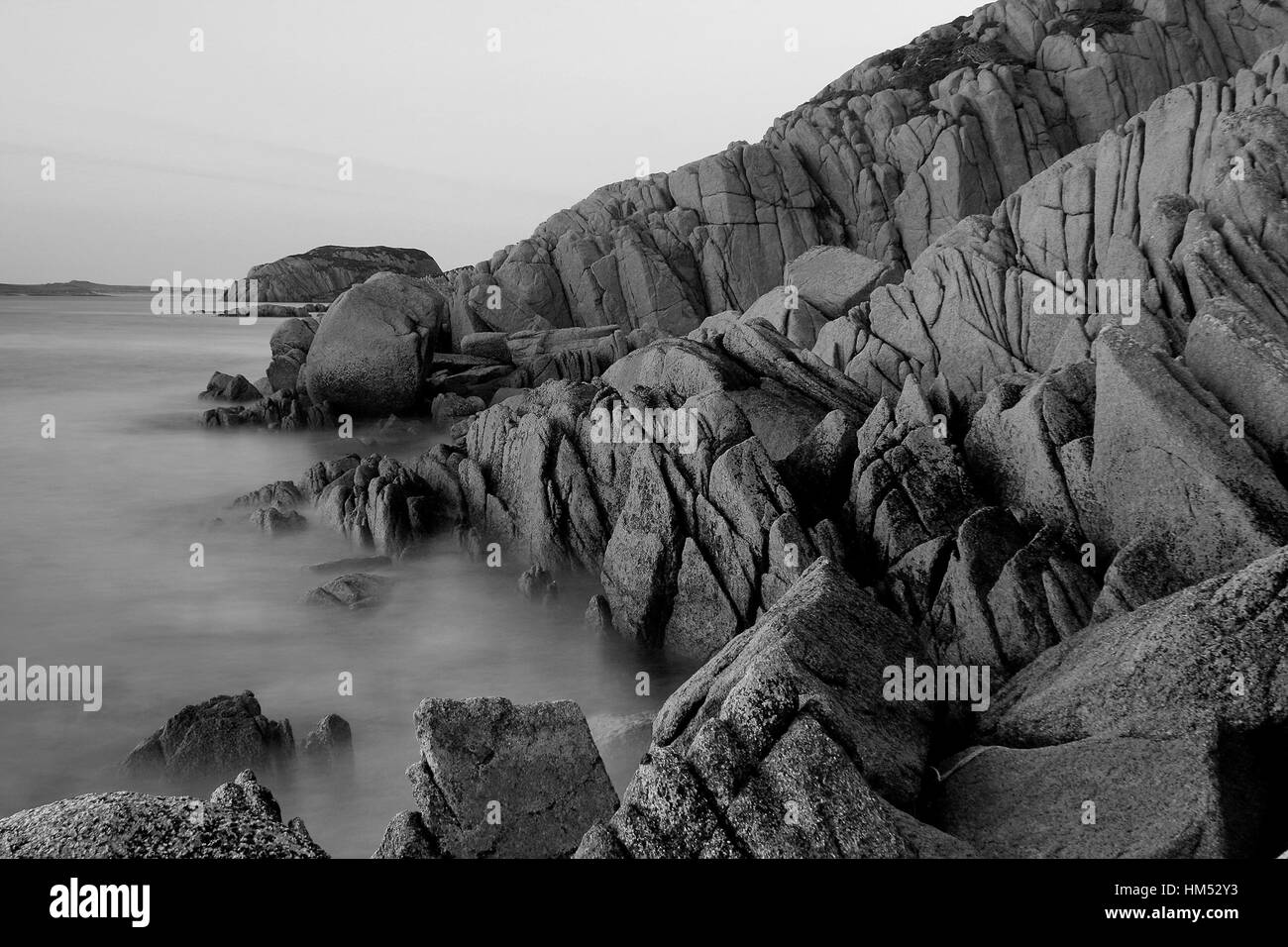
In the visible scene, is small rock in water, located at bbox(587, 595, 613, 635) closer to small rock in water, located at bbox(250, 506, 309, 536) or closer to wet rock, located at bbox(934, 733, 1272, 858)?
wet rock, located at bbox(934, 733, 1272, 858)

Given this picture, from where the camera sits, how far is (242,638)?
1852cm

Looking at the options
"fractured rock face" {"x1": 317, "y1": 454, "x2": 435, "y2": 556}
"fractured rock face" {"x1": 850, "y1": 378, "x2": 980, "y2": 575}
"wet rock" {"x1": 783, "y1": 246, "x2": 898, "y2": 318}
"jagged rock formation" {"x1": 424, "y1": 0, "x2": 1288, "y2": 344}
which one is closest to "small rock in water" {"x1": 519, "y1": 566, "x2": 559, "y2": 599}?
"fractured rock face" {"x1": 317, "y1": 454, "x2": 435, "y2": 556}

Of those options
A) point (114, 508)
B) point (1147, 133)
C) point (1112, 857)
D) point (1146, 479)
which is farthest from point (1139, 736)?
point (114, 508)

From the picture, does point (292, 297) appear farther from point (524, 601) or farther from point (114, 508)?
point (524, 601)

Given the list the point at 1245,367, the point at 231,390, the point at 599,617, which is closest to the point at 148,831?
the point at 599,617

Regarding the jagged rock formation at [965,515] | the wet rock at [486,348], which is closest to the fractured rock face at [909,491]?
the jagged rock formation at [965,515]

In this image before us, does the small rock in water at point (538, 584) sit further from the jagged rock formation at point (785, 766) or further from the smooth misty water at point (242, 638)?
the jagged rock formation at point (785, 766)

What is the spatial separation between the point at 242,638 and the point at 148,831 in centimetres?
1211

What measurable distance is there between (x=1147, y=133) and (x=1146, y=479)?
16037 millimetres

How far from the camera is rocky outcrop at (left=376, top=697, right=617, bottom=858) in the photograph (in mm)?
9219

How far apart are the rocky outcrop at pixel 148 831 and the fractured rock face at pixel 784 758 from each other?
90.3 inches

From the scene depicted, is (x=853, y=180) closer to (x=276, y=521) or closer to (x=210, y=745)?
(x=276, y=521)

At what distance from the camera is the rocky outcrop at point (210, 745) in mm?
13219

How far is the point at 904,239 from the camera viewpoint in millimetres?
55688
